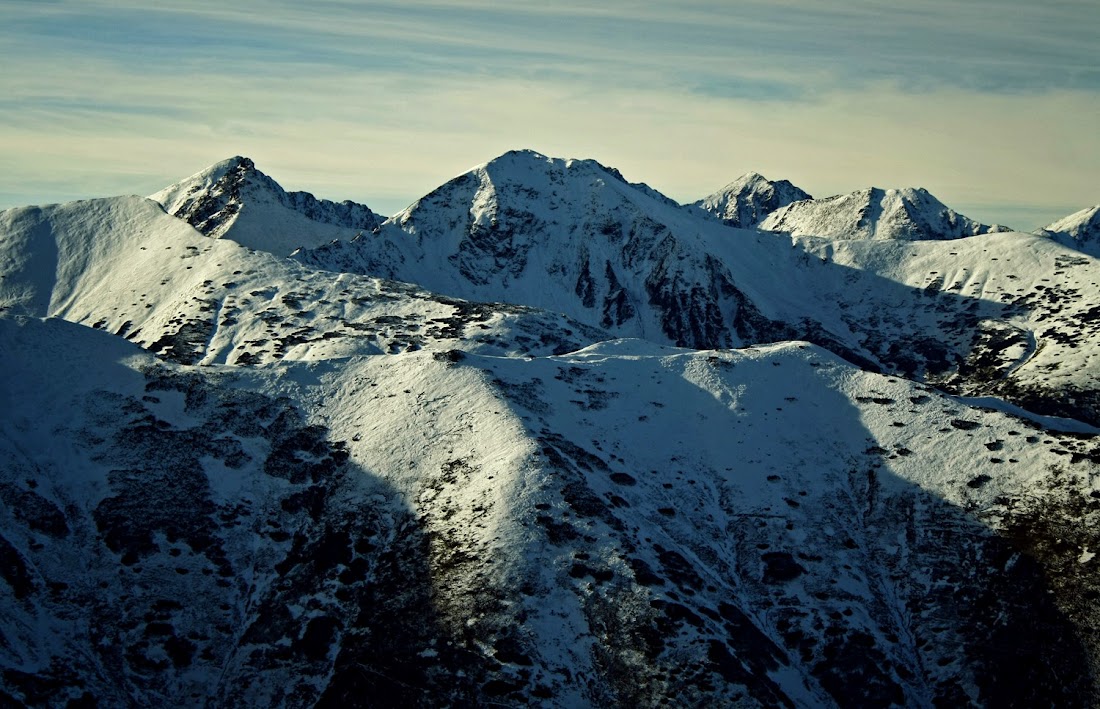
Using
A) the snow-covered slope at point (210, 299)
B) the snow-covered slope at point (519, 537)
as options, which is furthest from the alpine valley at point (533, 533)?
the snow-covered slope at point (210, 299)

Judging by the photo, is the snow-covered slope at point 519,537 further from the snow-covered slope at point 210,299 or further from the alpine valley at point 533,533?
the snow-covered slope at point 210,299

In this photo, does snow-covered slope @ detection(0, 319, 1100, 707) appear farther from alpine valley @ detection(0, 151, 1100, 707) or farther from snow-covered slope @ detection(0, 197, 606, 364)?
snow-covered slope @ detection(0, 197, 606, 364)

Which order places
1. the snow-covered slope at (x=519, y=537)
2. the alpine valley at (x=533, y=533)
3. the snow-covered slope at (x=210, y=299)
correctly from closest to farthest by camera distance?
the alpine valley at (x=533, y=533)
the snow-covered slope at (x=519, y=537)
the snow-covered slope at (x=210, y=299)

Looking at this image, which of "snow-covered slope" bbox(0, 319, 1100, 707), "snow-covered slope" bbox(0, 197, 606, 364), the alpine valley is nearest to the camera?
the alpine valley

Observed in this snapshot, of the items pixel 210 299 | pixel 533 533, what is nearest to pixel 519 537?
pixel 533 533

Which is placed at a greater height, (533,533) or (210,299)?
(210,299)

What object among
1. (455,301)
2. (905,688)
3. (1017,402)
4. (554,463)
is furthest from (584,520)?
(1017,402)

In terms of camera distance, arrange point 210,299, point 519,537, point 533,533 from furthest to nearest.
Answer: point 210,299 < point 533,533 < point 519,537

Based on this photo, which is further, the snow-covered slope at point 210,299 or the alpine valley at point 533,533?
the snow-covered slope at point 210,299

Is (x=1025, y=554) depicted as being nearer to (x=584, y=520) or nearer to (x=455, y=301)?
(x=584, y=520)

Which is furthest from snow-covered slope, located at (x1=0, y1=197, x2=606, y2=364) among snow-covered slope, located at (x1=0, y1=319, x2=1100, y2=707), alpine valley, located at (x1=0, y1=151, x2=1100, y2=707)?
snow-covered slope, located at (x1=0, y1=319, x2=1100, y2=707)

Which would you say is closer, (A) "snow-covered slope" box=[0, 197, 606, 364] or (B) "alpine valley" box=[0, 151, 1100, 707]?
(B) "alpine valley" box=[0, 151, 1100, 707]

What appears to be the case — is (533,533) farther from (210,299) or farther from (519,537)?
(210,299)

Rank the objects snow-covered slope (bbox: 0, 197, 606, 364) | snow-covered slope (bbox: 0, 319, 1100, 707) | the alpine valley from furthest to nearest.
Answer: snow-covered slope (bbox: 0, 197, 606, 364), snow-covered slope (bbox: 0, 319, 1100, 707), the alpine valley
